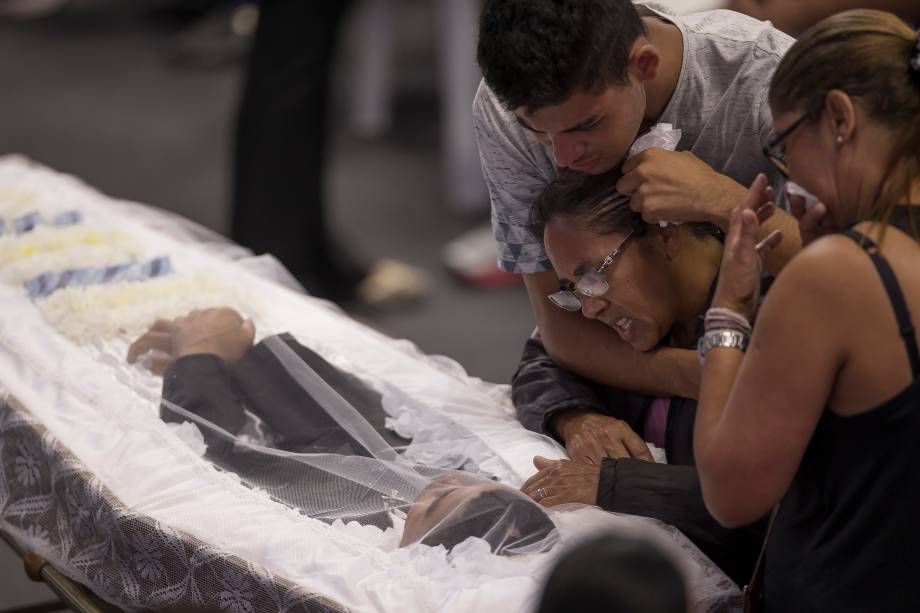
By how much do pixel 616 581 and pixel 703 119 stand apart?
1241 mm

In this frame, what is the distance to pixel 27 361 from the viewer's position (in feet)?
8.37

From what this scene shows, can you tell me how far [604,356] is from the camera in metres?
2.26

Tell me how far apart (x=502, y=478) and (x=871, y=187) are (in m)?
0.91

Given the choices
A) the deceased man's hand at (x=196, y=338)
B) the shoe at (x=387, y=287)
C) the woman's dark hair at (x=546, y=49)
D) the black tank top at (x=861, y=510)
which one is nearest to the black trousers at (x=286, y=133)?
the shoe at (x=387, y=287)

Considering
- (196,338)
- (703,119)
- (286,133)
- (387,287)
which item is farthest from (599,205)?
(387,287)

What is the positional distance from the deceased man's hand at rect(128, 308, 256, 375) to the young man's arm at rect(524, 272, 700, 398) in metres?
0.66

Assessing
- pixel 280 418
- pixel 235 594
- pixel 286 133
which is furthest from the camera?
pixel 286 133

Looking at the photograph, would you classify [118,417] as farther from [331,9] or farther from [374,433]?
[331,9]

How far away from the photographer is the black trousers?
4387 mm

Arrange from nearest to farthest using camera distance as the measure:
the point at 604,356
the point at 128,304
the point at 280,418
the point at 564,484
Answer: the point at 564,484 < the point at 604,356 < the point at 280,418 < the point at 128,304

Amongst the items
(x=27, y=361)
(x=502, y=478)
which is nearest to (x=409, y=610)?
(x=502, y=478)

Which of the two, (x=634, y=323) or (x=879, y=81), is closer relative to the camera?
(x=879, y=81)

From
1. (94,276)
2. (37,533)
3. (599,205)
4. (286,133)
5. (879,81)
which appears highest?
(879,81)

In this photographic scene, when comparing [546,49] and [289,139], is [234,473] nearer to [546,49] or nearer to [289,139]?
[546,49]
